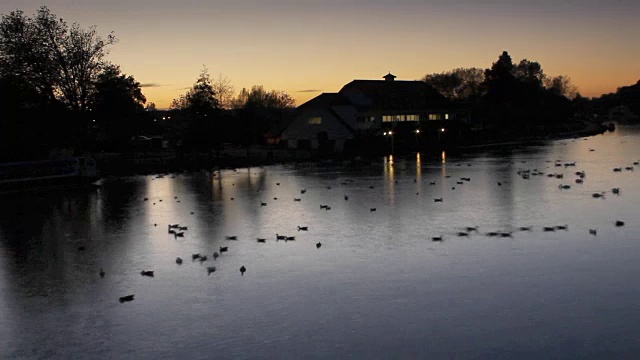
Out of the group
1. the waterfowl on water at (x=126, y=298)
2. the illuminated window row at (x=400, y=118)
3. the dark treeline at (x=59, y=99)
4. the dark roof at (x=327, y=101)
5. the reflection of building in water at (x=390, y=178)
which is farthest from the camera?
the illuminated window row at (x=400, y=118)

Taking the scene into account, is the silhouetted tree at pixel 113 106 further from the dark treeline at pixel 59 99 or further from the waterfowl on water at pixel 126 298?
the waterfowl on water at pixel 126 298

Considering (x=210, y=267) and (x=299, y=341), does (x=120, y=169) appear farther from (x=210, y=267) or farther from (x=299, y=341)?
(x=299, y=341)

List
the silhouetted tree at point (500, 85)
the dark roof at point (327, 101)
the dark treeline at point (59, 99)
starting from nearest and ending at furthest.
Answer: the dark treeline at point (59, 99)
the dark roof at point (327, 101)
the silhouetted tree at point (500, 85)

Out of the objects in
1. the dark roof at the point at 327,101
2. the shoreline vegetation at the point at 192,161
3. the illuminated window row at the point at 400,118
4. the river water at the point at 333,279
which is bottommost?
the river water at the point at 333,279

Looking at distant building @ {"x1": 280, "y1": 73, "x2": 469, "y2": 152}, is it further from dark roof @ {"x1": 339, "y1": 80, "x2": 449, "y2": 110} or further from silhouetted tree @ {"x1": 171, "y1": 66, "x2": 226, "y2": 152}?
silhouetted tree @ {"x1": 171, "y1": 66, "x2": 226, "y2": 152}

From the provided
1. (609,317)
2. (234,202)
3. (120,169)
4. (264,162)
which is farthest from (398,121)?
(609,317)

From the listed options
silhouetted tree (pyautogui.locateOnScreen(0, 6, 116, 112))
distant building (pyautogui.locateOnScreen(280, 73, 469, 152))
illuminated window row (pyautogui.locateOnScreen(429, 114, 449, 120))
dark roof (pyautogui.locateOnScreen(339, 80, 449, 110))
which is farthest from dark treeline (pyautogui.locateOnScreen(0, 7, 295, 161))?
illuminated window row (pyautogui.locateOnScreen(429, 114, 449, 120))

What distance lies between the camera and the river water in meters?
11.8

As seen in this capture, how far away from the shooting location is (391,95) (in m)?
96.1

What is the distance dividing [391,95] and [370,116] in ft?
26.3

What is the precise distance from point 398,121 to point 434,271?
77.2 m

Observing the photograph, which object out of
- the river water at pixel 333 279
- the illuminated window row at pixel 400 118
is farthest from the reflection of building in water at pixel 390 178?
the illuminated window row at pixel 400 118

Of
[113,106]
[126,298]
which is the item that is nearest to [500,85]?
[113,106]

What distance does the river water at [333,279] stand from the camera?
1182 cm
